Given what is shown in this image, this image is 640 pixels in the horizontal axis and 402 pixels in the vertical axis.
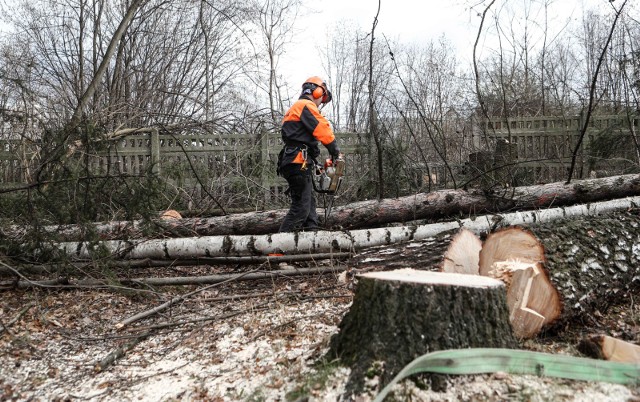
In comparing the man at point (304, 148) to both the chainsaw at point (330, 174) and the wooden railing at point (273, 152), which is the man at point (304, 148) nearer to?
the chainsaw at point (330, 174)

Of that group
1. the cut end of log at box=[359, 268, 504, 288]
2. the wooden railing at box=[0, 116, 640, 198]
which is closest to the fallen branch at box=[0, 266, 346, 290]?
the cut end of log at box=[359, 268, 504, 288]

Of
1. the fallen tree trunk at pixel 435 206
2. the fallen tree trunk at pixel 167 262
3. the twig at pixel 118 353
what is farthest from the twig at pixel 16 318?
the fallen tree trunk at pixel 435 206

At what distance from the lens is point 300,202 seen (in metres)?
5.35

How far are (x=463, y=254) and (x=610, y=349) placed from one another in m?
1.19

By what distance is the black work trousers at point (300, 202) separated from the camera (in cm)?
530

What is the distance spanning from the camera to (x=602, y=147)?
9219 mm

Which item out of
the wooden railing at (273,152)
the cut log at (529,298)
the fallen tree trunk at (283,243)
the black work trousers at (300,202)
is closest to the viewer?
A: the cut log at (529,298)

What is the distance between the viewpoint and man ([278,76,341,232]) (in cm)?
534

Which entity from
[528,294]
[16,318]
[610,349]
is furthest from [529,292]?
[16,318]

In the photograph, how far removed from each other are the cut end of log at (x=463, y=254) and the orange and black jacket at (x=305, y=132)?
218 centimetres

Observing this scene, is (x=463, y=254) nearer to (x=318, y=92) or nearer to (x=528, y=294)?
(x=528, y=294)

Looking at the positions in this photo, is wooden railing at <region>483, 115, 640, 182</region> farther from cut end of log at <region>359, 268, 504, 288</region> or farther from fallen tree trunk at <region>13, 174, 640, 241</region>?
cut end of log at <region>359, 268, 504, 288</region>

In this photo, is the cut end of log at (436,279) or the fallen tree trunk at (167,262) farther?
the fallen tree trunk at (167,262)

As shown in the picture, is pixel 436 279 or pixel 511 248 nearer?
pixel 436 279
